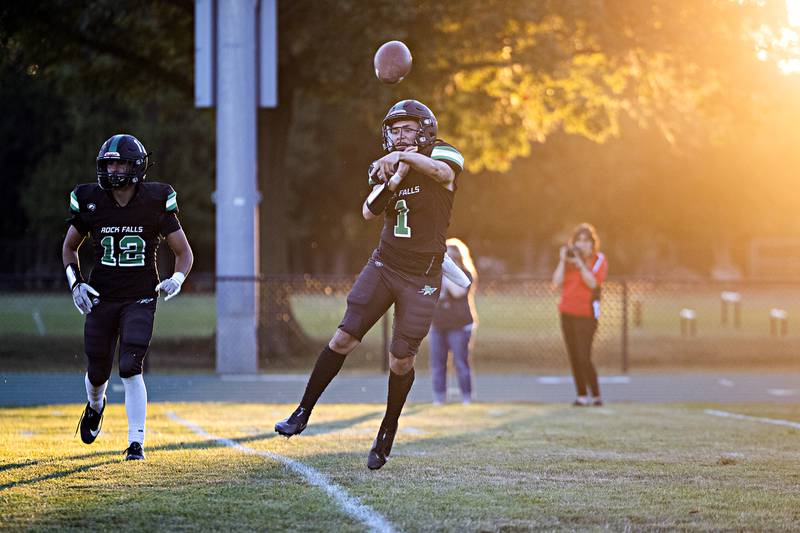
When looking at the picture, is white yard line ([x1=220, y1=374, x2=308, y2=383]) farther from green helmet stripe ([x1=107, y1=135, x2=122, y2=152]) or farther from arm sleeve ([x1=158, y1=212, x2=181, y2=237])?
green helmet stripe ([x1=107, y1=135, x2=122, y2=152])

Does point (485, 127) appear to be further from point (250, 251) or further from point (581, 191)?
point (581, 191)

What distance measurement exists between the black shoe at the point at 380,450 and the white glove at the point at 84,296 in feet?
6.70

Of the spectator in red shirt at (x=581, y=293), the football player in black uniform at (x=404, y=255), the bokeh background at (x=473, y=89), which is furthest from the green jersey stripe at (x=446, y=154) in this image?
the bokeh background at (x=473, y=89)

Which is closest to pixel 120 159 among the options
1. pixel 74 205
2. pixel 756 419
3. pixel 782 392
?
pixel 74 205

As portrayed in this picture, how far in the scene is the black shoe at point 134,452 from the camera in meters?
7.18

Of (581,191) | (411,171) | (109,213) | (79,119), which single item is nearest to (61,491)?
(109,213)

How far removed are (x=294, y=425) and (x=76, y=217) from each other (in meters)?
2.00

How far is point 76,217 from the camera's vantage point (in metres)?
7.38

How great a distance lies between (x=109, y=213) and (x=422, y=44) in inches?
541

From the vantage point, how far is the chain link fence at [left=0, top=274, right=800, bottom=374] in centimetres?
1988

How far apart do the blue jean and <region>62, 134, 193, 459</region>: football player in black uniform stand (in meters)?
6.74

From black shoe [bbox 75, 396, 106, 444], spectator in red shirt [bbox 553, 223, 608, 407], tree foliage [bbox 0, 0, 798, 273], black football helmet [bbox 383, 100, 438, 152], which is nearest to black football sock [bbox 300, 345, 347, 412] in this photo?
black football helmet [bbox 383, 100, 438, 152]

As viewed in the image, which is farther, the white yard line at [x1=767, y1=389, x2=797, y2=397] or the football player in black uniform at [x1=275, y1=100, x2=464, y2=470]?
the white yard line at [x1=767, y1=389, x2=797, y2=397]

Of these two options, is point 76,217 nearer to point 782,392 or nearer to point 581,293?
point 581,293
